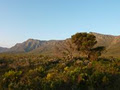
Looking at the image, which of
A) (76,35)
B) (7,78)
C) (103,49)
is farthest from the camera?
(76,35)

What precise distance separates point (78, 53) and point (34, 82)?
24.8 m

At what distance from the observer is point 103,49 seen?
3175 centimetres

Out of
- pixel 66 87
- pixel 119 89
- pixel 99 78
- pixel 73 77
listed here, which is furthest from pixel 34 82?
pixel 119 89

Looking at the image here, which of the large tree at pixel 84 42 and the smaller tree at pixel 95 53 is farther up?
the large tree at pixel 84 42

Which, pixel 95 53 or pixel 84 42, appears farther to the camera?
pixel 84 42

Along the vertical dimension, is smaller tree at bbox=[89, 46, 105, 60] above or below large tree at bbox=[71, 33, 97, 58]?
below

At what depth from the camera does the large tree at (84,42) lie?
31.2 metres

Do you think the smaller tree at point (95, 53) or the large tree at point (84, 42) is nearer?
the smaller tree at point (95, 53)

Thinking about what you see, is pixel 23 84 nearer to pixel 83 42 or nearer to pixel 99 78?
pixel 99 78

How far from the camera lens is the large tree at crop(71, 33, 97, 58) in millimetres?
31234

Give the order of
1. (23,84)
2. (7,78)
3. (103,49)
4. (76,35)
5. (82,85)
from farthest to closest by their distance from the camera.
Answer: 1. (76,35)
2. (103,49)
3. (7,78)
4. (82,85)
5. (23,84)

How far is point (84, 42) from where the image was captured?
31516 millimetres

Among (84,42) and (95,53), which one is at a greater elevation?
(84,42)

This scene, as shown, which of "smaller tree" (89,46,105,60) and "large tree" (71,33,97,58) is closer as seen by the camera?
"smaller tree" (89,46,105,60)
